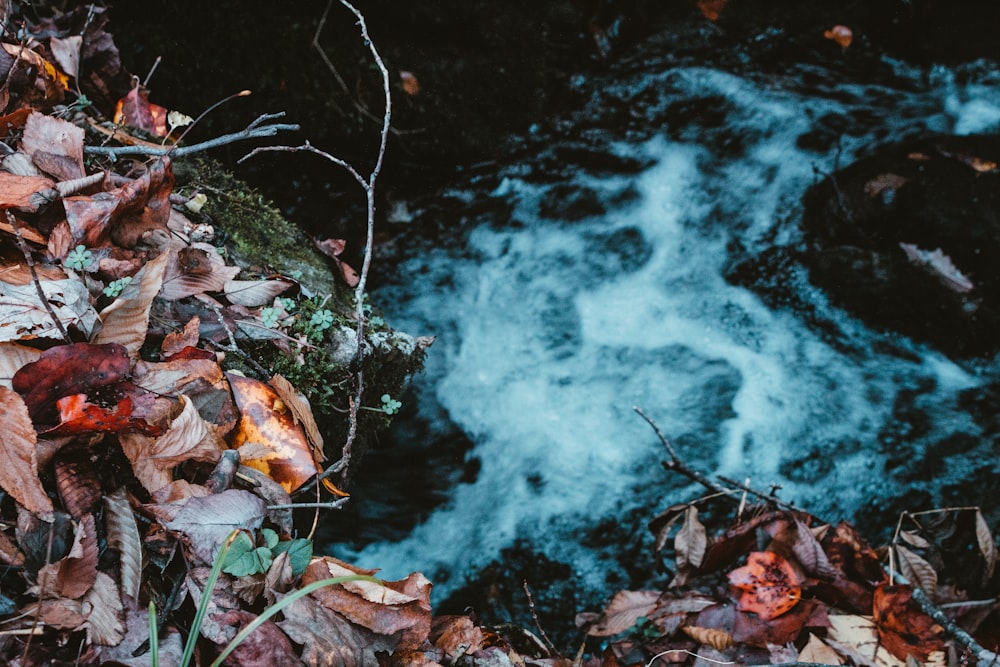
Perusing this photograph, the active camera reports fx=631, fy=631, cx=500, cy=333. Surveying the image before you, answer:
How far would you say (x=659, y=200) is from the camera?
468cm

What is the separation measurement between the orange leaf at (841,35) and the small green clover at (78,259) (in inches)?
225

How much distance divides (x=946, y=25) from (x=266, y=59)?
17.6ft

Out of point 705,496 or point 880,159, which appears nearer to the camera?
point 705,496

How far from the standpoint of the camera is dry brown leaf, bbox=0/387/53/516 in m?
1.40

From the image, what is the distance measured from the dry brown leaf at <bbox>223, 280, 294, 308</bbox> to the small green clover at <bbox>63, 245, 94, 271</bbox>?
1.40ft

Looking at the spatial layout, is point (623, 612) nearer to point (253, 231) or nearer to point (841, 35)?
point (253, 231)

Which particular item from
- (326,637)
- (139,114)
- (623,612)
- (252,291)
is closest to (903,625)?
(623,612)

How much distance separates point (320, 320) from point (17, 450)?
1016 mm

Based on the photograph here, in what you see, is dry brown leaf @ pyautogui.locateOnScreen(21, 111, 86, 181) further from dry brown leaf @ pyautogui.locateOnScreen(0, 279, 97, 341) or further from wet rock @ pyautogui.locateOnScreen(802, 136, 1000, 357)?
wet rock @ pyautogui.locateOnScreen(802, 136, 1000, 357)

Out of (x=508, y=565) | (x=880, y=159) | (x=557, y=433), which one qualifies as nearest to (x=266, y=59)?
(x=557, y=433)

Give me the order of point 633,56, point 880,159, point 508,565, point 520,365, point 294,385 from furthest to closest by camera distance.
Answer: point 633,56, point 880,159, point 520,365, point 508,565, point 294,385

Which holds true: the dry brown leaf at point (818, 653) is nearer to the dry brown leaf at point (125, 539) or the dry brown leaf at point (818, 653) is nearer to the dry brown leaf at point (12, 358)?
the dry brown leaf at point (125, 539)

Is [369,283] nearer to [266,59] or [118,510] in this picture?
[266,59]

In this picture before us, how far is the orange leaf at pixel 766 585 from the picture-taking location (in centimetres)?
248
